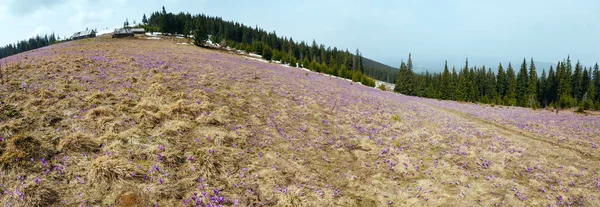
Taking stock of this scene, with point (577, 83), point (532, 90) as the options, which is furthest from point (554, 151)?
point (577, 83)

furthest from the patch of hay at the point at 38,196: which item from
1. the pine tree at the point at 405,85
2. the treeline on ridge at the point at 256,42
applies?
the pine tree at the point at 405,85

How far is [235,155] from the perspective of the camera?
9.16m

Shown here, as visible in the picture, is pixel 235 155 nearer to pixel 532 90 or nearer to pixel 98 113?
pixel 98 113

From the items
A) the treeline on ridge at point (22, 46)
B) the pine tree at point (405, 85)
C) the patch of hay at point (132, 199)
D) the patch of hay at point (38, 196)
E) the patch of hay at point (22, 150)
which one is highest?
the treeline on ridge at point (22, 46)

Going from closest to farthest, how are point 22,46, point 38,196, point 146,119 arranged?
1. point 38,196
2. point 146,119
3. point 22,46

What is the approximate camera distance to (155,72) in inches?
755

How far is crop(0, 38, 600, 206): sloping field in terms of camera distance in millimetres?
6801

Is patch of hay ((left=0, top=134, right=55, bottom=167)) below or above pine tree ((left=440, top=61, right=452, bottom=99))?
below

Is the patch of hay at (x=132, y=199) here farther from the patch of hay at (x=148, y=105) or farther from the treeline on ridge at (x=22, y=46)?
the treeline on ridge at (x=22, y=46)

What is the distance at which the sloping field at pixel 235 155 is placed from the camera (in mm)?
6801

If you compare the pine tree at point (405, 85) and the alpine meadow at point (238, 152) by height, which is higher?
the pine tree at point (405, 85)

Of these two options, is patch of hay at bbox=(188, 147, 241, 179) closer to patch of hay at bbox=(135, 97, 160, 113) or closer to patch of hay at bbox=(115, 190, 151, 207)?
patch of hay at bbox=(115, 190, 151, 207)

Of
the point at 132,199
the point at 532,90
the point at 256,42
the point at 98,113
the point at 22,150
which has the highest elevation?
the point at 256,42

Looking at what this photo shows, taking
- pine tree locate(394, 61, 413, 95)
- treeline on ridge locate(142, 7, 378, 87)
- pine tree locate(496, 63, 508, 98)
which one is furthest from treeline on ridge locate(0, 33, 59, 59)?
pine tree locate(496, 63, 508, 98)
